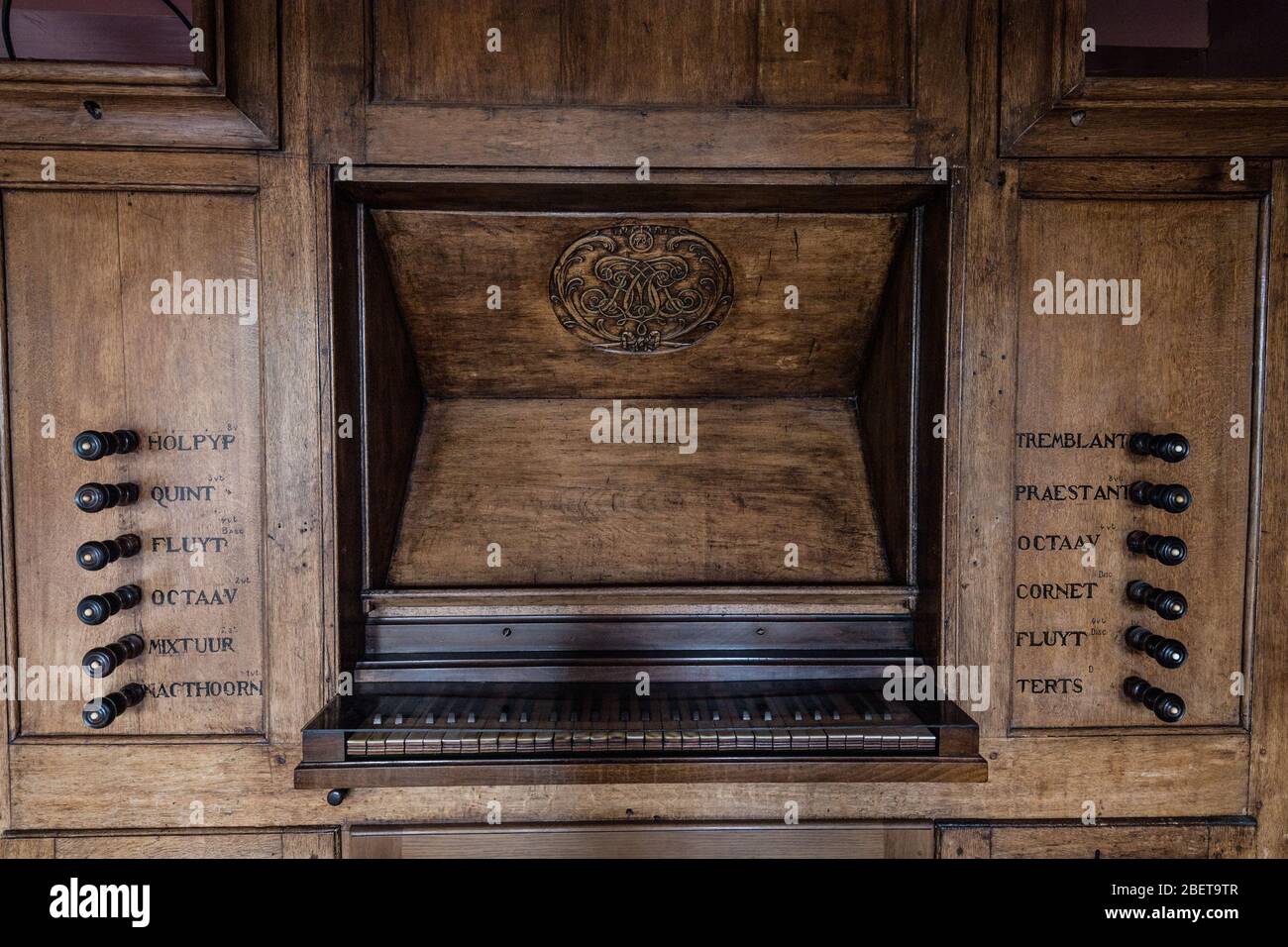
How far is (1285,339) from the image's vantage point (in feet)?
6.55

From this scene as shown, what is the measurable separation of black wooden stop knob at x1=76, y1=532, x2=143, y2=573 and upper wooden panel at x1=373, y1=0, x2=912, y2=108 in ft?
4.78

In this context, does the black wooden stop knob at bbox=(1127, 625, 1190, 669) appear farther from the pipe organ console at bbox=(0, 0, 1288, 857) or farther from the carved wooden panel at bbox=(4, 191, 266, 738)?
the carved wooden panel at bbox=(4, 191, 266, 738)

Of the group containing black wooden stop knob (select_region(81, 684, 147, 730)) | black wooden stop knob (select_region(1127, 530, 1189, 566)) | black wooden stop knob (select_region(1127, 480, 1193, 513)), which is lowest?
black wooden stop knob (select_region(81, 684, 147, 730))

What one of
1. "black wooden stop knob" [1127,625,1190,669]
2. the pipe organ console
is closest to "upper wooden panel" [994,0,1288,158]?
the pipe organ console

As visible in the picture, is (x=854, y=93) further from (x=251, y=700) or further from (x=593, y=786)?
(x=251, y=700)

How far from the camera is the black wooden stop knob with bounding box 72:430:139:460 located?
1.73 metres

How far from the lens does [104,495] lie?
1778 mm

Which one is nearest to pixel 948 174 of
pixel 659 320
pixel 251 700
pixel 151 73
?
pixel 659 320

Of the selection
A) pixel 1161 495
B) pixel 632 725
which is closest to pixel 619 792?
pixel 632 725

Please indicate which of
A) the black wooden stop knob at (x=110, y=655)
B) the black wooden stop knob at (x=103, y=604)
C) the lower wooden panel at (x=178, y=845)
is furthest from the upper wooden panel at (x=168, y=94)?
the lower wooden panel at (x=178, y=845)

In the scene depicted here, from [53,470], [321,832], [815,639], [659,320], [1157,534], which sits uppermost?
[659,320]

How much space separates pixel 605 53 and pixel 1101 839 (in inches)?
110

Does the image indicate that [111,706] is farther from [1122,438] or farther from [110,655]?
[1122,438]

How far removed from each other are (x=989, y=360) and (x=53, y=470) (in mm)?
2803
